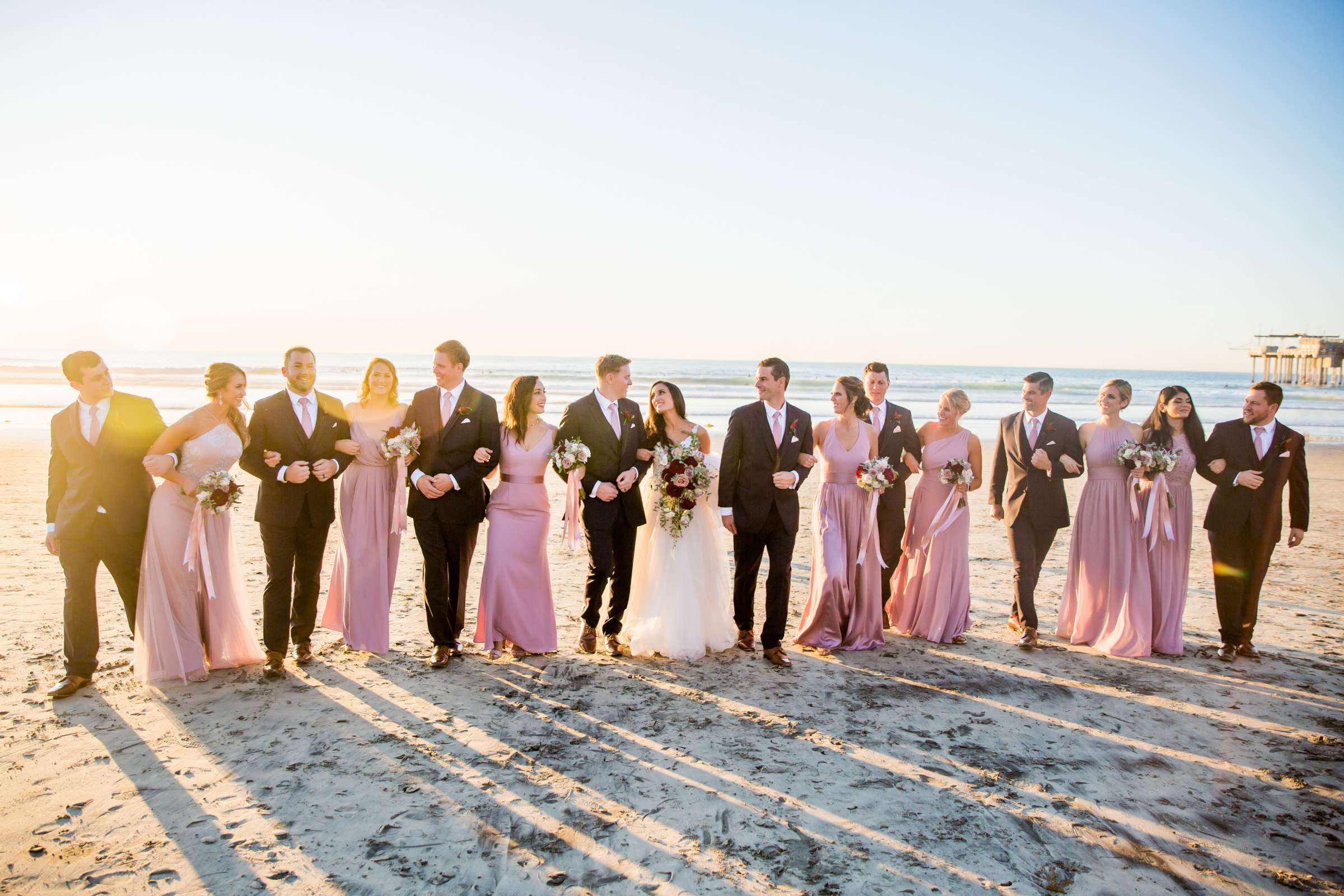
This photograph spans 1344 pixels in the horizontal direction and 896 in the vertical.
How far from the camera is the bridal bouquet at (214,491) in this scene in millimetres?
5457

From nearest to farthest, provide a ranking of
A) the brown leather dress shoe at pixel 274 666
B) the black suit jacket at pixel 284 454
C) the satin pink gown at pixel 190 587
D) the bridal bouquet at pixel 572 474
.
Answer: the satin pink gown at pixel 190 587
the brown leather dress shoe at pixel 274 666
the black suit jacket at pixel 284 454
the bridal bouquet at pixel 572 474

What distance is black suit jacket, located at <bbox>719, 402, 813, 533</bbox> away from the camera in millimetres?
6219

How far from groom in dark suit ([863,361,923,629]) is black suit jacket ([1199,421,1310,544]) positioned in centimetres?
251

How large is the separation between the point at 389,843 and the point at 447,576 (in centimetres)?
267

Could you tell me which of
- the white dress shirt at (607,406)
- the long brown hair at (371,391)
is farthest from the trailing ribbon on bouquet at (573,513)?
the long brown hair at (371,391)

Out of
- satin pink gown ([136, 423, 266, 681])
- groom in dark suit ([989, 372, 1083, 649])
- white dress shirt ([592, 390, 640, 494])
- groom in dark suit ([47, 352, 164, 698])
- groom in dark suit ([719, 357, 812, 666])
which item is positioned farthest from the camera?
groom in dark suit ([989, 372, 1083, 649])

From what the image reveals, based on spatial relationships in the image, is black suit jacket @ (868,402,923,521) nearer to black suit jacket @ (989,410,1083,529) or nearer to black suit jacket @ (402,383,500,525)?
black suit jacket @ (989,410,1083,529)

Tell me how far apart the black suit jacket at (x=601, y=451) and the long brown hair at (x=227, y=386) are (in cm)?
240

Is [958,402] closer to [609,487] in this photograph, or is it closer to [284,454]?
[609,487]

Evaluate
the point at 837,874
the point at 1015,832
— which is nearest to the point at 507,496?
the point at 837,874

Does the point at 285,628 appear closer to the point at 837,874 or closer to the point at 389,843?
the point at 389,843

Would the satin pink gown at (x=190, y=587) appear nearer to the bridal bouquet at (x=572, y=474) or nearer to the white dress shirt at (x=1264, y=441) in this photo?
the bridal bouquet at (x=572, y=474)

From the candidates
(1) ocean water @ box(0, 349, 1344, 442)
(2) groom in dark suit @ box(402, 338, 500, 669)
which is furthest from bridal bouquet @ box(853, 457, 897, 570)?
(1) ocean water @ box(0, 349, 1344, 442)

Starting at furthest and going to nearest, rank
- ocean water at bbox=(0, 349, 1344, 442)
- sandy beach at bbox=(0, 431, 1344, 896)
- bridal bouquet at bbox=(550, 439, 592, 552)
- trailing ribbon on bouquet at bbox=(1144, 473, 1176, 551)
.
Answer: ocean water at bbox=(0, 349, 1344, 442), trailing ribbon on bouquet at bbox=(1144, 473, 1176, 551), bridal bouquet at bbox=(550, 439, 592, 552), sandy beach at bbox=(0, 431, 1344, 896)
